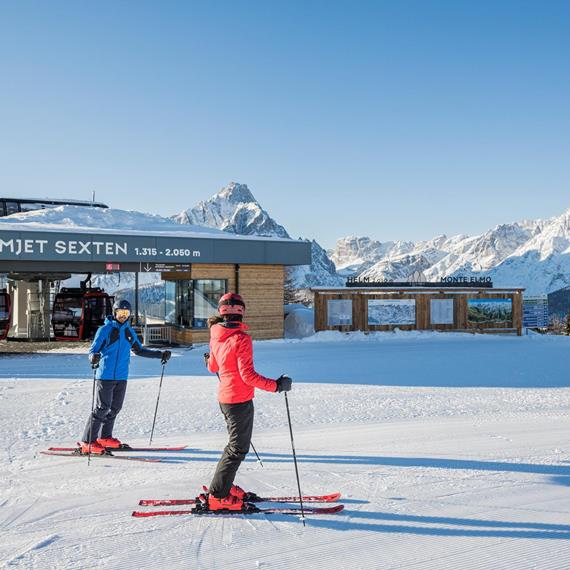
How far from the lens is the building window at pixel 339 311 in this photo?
73.2 feet

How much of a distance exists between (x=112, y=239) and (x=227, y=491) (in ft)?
52.6

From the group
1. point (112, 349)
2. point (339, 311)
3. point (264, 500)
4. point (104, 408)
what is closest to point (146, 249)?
point (339, 311)

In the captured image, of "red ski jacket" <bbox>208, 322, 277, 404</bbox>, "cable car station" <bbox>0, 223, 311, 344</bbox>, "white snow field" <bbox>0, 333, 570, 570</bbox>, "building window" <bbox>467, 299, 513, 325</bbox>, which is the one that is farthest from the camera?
"building window" <bbox>467, 299, 513, 325</bbox>

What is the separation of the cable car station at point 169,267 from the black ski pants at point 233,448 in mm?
15790

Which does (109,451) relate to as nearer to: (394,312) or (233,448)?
(233,448)

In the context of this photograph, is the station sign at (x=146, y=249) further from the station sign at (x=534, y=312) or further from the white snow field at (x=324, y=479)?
the station sign at (x=534, y=312)

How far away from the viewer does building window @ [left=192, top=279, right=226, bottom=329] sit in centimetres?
2019

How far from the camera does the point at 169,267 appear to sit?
66.5 ft

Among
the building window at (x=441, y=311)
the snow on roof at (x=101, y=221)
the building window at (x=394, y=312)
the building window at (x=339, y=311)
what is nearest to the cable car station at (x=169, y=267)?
the building window at (x=339, y=311)

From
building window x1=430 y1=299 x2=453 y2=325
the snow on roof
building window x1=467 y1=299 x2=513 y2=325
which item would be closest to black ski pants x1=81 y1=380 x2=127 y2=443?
the snow on roof

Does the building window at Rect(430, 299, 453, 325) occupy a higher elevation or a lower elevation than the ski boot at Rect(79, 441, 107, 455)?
higher

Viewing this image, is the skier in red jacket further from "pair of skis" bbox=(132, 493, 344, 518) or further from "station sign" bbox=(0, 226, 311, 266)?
"station sign" bbox=(0, 226, 311, 266)

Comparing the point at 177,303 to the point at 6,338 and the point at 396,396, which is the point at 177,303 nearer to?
the point at 6,338

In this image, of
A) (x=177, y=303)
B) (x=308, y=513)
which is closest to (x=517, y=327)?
(x=177, y=303)
